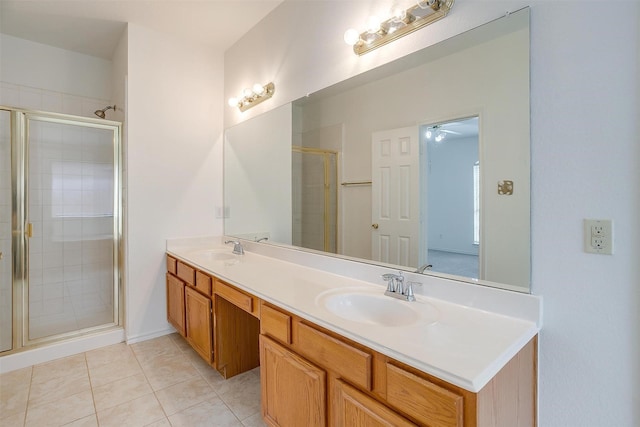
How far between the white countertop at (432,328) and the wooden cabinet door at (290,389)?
0.21m

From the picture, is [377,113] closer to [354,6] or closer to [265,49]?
[354,6]

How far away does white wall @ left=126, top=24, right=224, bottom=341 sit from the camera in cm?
254

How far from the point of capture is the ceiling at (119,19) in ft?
7.39

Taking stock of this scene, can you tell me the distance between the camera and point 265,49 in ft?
7.96

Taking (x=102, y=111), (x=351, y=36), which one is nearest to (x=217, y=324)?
(x=351, y=36)

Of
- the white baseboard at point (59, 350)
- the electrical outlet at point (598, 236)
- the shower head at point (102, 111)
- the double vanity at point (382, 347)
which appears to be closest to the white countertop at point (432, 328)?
the double vanity at point (382, 347)

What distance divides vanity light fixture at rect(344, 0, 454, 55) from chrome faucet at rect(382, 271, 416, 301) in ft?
3.66

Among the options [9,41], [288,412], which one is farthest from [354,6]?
[9,41]

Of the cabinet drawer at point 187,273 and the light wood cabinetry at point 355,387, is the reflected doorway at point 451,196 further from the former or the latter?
the cabinet drawer at point 187,273

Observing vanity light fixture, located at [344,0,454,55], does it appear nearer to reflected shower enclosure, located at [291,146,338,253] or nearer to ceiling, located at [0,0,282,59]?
reflected shower enclosure, located at [291,146,338,253]

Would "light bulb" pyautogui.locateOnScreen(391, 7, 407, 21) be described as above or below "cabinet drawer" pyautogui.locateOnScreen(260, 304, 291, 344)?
above

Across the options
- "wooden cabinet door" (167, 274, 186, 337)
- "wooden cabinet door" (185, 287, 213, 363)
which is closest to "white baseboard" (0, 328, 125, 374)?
"wooden cabinet door" (167, 274, 186, 337)

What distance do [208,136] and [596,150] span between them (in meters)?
2.77

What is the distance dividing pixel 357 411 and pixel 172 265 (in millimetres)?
2056
